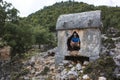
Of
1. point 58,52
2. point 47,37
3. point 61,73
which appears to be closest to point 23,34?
point 58,52

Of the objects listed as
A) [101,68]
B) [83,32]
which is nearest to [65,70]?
[101,68]

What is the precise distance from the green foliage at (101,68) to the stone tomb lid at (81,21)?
5.54 ft

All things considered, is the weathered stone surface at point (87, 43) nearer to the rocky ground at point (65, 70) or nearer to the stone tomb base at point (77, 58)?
the stone tomb base at point (77, 58)

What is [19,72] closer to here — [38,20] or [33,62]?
[33,62]

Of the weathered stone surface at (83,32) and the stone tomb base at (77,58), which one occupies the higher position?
the weathered stone surface at (83,32)

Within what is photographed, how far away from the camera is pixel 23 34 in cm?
2233

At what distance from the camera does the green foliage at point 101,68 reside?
455 inches

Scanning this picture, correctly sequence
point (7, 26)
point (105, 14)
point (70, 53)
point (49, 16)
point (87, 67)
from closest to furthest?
point (87, 67) < point (70, 53) < point (7, 26) < point (105, 14) < point (49, 16)

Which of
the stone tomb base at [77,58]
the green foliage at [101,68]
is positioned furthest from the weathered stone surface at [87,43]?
the green foliage at [101,68]

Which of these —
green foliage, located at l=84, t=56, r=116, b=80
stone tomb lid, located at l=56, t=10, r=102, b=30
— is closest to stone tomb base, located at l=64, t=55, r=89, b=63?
green foliage, located at l=84, t=56, r=116, b=80

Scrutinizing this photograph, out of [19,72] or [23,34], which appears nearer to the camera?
[19,72]

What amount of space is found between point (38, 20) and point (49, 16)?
211 centimetres

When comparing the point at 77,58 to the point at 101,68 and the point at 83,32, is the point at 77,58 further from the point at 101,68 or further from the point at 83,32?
the point at 101,68

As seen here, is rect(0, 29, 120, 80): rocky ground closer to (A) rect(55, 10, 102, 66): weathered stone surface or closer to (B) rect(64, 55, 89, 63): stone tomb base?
(B) rect(64, 55, 89, 63): stone tomb base
